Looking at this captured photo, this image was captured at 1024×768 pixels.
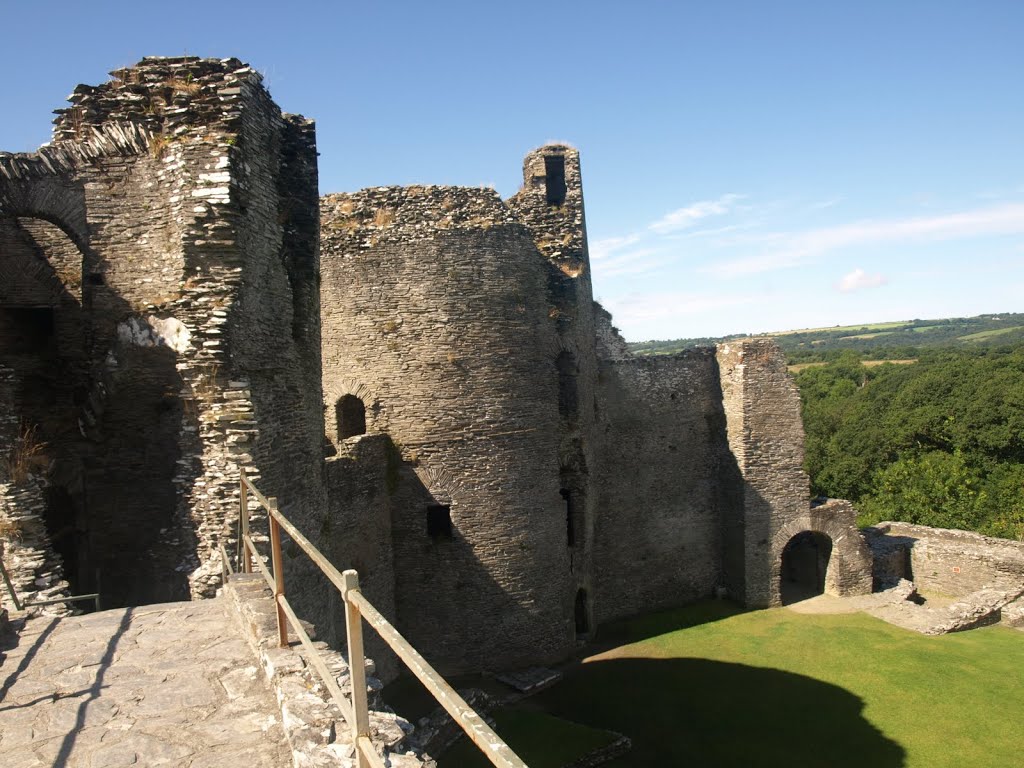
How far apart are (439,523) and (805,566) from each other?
12.5 metres

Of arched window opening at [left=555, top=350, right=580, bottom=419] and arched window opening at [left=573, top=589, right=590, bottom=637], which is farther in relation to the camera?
arched window opening at [left=573, top=589, right=590, bottom=637]

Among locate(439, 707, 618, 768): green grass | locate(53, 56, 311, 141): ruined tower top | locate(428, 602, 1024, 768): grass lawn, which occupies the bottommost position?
locate(428, 602, 1024, 768): grass lawn

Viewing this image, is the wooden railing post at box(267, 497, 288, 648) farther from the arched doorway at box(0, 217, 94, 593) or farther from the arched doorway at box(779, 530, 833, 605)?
the arched doorway at box(779, 530, 833, 605)

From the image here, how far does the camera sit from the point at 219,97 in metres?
8.27

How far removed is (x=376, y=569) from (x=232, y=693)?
9.35 metres

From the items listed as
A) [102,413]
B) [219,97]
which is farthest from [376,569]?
[219,97]

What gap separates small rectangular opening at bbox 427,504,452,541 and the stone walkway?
8.35 meters

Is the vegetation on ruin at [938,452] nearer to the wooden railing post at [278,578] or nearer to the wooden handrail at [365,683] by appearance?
the wooden railing post at [278,578]

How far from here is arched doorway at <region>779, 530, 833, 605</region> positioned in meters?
19.9

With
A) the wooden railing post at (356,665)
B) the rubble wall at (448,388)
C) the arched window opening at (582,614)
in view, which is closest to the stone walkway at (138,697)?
the wooden railing post at (356,665)

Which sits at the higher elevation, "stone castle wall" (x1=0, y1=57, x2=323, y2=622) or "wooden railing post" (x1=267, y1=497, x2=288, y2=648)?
"stone castle wall" (x1=0, y1=57, x2=323, y2=622)

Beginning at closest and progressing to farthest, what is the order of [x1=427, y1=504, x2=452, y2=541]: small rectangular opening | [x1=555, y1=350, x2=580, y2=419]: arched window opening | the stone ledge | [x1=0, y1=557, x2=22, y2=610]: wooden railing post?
1. the stone ledge
2. [x1=0, y1=557, x2=22, y2=610]: wooden railing post
3. [x1=427, y1=504, x2=452, y2=541]: small rectangular opening
4. [x1=555, y1=350, x2=580, y2=419]: arched window opening

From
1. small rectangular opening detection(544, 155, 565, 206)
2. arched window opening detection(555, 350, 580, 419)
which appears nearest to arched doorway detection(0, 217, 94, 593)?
arched window opening detection(555, 350, 580, 419)

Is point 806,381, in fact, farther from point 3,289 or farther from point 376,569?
point 3,289
